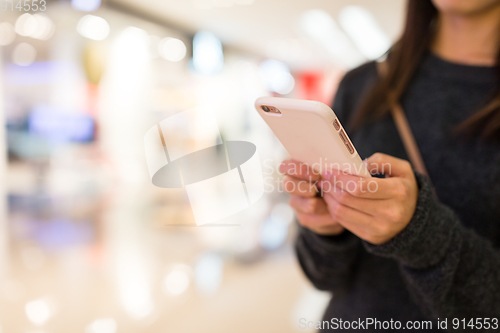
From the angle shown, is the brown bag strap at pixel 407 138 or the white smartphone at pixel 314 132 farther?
the brown bag strap at pixel 407 138

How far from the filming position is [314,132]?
277 mm

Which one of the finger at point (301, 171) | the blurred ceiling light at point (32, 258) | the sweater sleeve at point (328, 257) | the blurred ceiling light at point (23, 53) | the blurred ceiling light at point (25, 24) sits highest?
the blurred ceiling light at point (25, 24)

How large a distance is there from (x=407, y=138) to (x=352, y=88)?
0.46 feet

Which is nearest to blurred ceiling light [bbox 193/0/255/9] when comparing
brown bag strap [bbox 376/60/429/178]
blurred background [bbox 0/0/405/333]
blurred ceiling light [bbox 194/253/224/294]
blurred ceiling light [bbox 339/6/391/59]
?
blurred background [bbox 0/0/405/333]

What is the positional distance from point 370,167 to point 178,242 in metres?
1.94

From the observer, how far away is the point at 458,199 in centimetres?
44

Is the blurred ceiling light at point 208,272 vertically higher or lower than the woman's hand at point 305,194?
lower

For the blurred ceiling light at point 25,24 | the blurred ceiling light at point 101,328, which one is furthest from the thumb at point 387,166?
the blurred ceiling light at point 101,328

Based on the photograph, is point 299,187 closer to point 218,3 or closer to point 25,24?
point 25,24

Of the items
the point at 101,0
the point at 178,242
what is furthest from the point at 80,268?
the point at 101,0

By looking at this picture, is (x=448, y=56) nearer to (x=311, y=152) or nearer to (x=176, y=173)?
(x=311, y=152)

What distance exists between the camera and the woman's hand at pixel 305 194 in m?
0.34

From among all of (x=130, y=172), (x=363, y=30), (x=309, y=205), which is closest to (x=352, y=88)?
(x=309, y=205)

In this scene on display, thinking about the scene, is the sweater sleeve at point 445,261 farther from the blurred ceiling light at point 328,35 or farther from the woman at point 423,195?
the blurred ceiling light at point 328,35
